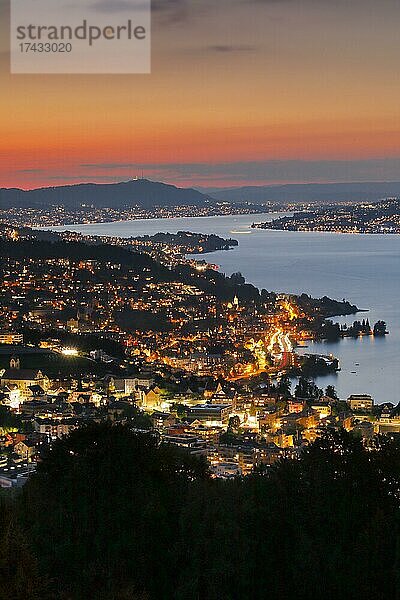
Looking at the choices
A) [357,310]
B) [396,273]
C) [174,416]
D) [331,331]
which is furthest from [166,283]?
[174,416]

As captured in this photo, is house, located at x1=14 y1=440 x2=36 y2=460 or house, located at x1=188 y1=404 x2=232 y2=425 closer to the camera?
house, located at x1=14 y1=440 x2=36 y2=460

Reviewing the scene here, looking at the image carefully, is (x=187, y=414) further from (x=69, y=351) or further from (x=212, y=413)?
(x=69, y=351)

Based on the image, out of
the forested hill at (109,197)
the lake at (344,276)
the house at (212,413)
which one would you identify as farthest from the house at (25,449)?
the forested hill at (109,197)

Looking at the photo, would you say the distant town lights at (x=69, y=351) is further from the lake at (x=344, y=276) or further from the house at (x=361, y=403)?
the house at (x=361, y=403)

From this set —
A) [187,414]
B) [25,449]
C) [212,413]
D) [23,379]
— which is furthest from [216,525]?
[23,379]

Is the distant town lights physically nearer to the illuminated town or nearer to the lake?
the illuminated town

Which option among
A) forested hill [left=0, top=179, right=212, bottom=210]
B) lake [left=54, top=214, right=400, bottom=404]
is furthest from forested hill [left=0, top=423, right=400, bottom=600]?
forested hill [left=0, top=179, right=212, bottom=210]
